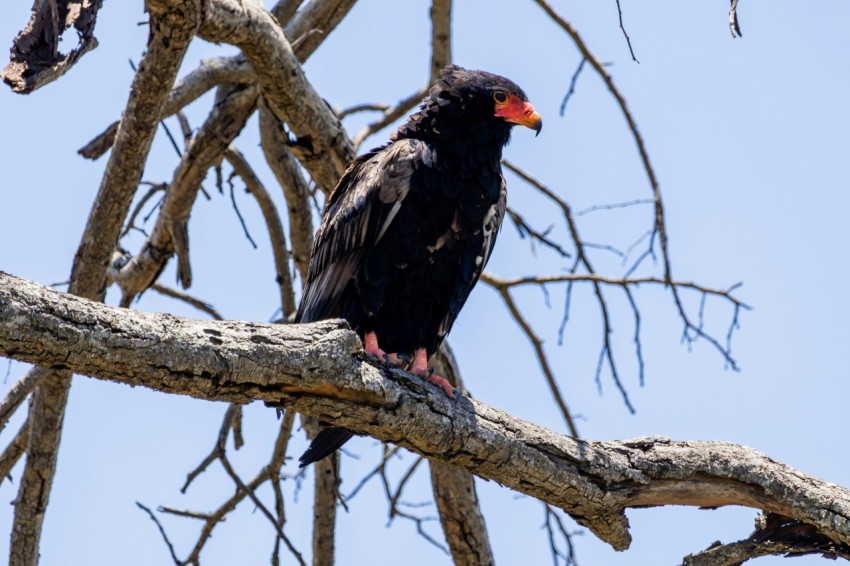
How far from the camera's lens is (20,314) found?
7.91ft

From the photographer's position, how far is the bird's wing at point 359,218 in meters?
4.40

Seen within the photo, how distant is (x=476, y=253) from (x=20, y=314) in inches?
97.2

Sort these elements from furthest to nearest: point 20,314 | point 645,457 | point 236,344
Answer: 1. point 645,457
2. point 236,344
3. point 20,314

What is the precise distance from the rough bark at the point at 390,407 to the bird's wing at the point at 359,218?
1126mm

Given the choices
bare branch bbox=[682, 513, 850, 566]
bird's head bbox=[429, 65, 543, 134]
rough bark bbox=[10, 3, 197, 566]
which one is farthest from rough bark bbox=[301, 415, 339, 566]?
bare branch bbox=[682, 513, 850, 566]

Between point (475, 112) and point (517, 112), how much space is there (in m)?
0.20

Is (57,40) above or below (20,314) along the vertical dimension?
above

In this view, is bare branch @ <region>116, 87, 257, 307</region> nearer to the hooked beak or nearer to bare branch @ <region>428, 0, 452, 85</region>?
bare branch @ <region>428, 0, 452, 85</region>

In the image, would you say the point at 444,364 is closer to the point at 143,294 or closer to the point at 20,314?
the point at 143,294

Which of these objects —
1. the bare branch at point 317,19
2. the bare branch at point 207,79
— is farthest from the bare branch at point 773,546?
the bare branch at point 317,19

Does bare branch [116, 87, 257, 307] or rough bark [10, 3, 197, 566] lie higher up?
bare branch [116, 87, 257, 307]

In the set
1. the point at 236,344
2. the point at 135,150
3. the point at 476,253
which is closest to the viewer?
Answer: the point at 236,344

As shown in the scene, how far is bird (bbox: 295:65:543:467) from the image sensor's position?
4410mm

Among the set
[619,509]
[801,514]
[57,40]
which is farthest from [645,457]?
[57,40]
